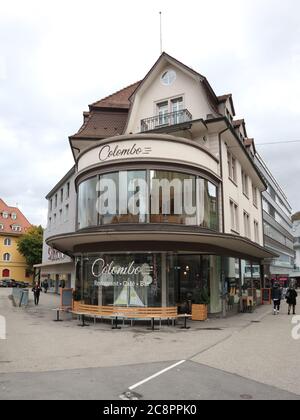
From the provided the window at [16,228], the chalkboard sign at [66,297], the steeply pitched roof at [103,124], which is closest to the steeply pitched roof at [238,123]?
the steeply pitched roof at [103,124]

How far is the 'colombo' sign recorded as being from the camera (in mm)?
16594

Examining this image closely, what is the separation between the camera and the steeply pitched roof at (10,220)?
68562 mm

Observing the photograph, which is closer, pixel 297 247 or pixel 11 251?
pixel 11 251

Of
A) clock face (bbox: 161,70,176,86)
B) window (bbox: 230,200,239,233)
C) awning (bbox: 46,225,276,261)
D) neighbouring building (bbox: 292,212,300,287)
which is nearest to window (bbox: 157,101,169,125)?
clock face (bbox: 161,70,176,86)

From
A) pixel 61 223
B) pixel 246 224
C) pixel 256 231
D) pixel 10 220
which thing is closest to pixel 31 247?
pixel 10 220

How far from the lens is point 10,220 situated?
7056 centimetres

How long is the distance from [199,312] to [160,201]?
16.3 feet

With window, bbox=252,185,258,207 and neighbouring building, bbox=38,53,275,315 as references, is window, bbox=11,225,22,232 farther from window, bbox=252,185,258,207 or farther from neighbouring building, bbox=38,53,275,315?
neighbouring building, bbox=38,53,275,315

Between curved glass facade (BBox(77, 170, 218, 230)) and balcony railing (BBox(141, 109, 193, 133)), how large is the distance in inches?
169

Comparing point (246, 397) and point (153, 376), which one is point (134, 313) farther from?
point (246, 397)

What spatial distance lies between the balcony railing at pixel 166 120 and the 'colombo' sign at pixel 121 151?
4.36 m

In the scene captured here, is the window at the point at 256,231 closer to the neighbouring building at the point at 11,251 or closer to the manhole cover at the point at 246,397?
the manhole cover at the point at 246,397

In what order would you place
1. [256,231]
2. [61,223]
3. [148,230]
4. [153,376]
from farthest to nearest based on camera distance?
1. [61,223]
2. [256,231]
3. [148,230]
4. [153,376]
